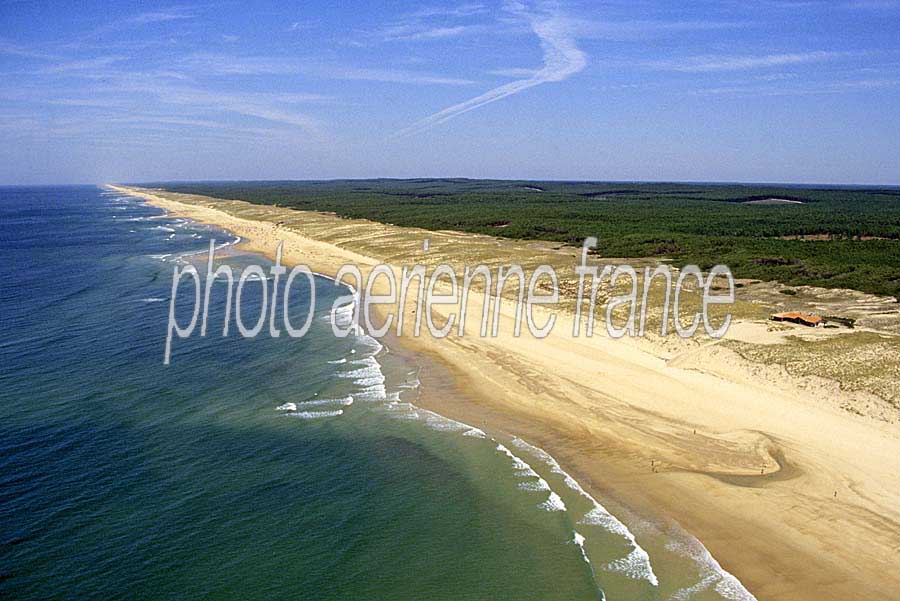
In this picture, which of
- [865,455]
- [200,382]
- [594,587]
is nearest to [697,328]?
[865,455]

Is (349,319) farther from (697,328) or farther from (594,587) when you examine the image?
(594,587)

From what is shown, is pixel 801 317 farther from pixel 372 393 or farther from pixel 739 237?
pixel 739 237

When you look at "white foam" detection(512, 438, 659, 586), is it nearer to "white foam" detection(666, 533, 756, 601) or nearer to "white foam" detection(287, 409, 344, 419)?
"white foam" detection(666, 533, 756, 601)

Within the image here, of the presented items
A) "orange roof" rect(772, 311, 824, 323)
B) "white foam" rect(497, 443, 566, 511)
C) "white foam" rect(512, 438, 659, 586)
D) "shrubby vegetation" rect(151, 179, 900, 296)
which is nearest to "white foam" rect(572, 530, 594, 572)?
"white foam" rect(512, 438, 659, 586)

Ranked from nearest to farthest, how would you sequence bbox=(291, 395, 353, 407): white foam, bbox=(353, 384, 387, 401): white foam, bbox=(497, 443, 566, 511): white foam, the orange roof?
1. bbox=(497, 443, 566, 511): white foam
2. bbox=(291, 395, 353, 407): white foam
3. bbox=(353, 384, 387, 401): white foam
4. the orange roof

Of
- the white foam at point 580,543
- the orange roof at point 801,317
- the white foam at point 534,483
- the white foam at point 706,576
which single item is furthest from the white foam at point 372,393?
the orange roof at point 801,317

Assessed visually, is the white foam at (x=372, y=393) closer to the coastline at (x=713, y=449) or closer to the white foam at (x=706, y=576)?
the coastline at (x=713, y=449)
